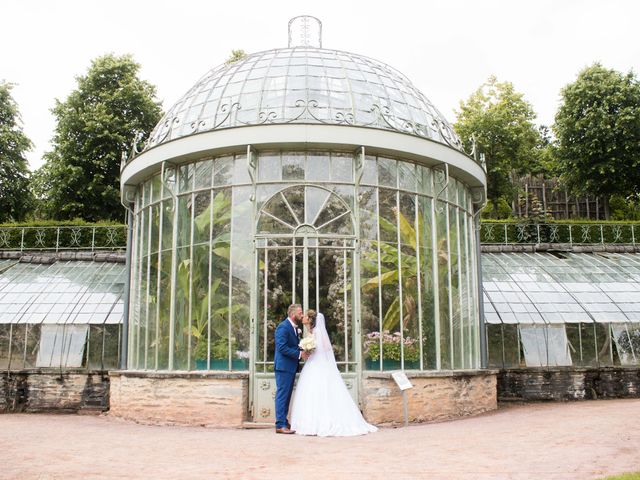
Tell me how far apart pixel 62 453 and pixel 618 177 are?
107 feet

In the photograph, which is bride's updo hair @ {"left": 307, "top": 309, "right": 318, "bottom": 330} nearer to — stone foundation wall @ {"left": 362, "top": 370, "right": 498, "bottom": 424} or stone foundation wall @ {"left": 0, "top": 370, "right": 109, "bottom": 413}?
stone foundation wall @ {"left": 362, "top": 370, "right": 498, "bottom": 424}

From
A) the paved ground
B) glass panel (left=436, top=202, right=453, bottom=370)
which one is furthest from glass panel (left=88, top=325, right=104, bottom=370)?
glass panel (left=436, top=202, right=453, bottom=370)

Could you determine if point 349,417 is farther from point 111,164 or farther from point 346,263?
point 111,164

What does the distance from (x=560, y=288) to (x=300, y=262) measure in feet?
33.9

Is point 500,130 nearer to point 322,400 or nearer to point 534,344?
point 534,344

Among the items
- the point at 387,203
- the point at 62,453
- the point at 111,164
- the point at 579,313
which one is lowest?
the point at 62,453

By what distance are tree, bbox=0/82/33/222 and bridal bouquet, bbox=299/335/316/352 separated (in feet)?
88.4

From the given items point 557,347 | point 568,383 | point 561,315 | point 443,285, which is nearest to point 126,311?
point 443,285

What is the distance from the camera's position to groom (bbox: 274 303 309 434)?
10688 mm

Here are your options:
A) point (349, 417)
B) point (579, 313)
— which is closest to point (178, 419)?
point (349, 417)

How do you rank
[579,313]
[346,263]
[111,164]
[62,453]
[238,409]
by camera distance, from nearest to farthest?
[62,453], [238,409], [346,263], [579,313], [111,164]

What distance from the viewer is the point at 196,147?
13148 mm

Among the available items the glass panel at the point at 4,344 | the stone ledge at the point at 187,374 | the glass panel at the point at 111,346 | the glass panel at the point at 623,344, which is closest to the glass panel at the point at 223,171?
the stone ledge at the point at 187,374

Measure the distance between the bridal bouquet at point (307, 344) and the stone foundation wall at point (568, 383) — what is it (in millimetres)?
7683
